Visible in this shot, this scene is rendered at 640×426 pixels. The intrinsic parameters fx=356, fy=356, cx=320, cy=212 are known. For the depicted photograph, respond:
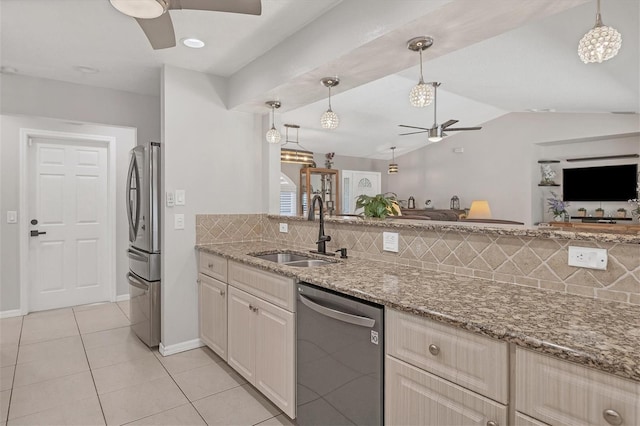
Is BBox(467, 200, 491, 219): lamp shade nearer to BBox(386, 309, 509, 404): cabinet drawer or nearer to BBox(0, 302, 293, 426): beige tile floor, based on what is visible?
BBox(0, 302, 293, 426): beige tile floor

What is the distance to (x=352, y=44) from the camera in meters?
1.97

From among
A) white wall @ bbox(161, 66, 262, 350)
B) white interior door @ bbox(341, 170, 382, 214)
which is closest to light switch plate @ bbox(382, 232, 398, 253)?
white wall @ bbox(161, 66, 262, 350)

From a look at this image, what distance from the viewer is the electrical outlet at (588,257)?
54.8 inches

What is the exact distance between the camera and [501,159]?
306 inches

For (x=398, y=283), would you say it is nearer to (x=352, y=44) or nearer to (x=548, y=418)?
(x=548, y=418)

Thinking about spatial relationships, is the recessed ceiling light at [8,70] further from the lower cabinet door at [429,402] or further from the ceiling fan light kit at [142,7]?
the lower cabinet door at [429,402]

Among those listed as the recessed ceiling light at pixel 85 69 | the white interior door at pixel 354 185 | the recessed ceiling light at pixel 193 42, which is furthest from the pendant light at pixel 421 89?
the white interior door at pixel 354 185

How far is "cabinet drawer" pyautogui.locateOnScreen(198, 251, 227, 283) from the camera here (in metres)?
2.65

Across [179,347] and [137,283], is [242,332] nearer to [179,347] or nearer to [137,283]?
[179,347]

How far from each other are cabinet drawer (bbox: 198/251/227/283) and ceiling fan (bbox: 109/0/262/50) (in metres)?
1.49

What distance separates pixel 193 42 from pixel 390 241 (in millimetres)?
1970

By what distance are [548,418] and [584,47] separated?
136 cm

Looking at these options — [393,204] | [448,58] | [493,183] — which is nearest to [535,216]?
[493,183]

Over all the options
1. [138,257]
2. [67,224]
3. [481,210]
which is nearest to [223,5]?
[138,257]
